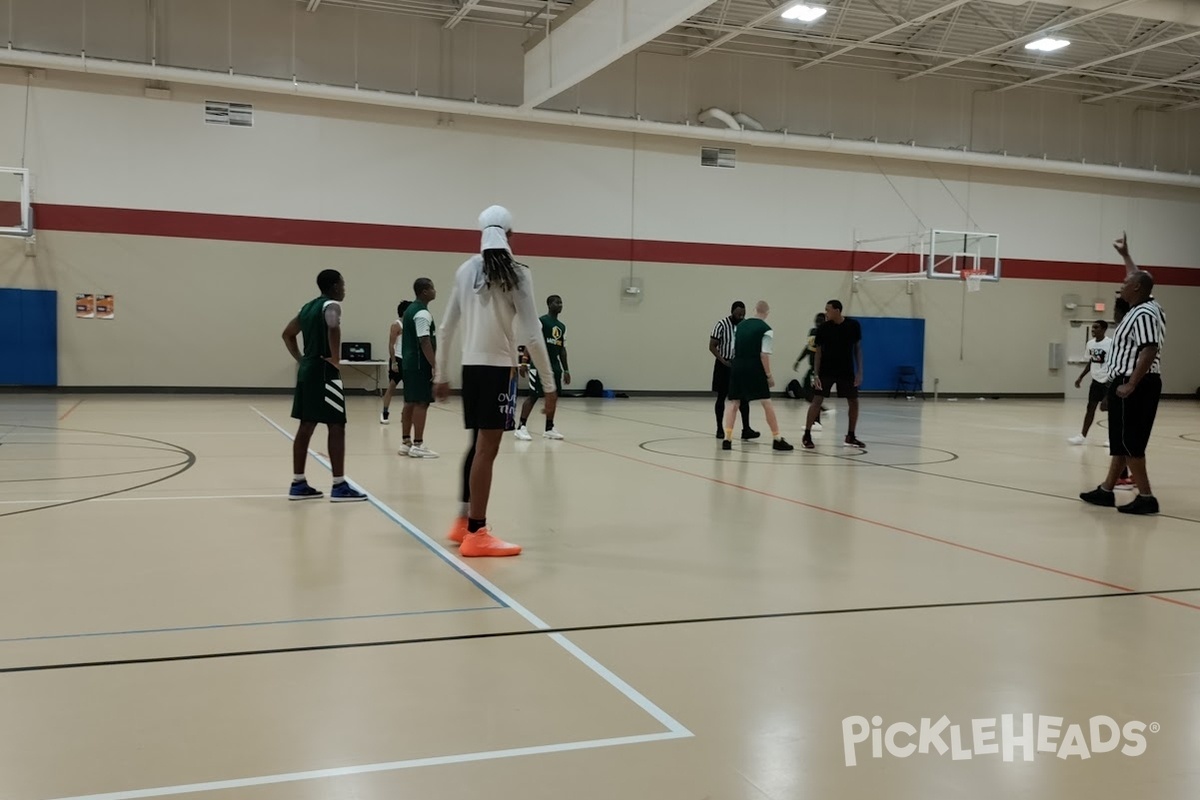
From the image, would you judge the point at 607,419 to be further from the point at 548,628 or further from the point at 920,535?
the point at 548,628

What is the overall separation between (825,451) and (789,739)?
30.1ft

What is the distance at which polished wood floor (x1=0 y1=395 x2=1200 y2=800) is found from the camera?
2832mm

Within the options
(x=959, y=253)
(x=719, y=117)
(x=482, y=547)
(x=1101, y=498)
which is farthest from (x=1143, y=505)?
(x=959, y=253)

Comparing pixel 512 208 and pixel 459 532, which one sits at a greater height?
pixel 512 208

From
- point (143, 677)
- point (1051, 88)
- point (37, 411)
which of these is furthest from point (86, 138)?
point (1051, 88)

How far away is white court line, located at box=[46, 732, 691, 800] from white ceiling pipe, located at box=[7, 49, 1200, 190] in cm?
1911

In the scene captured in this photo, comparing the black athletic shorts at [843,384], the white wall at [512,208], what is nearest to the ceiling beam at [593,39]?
the white wall at [512,208]

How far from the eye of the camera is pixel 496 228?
5613 millimetres

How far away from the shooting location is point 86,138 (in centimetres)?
1942

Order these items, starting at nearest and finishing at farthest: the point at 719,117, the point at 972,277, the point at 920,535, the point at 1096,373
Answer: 1. the point at 920,535
2. the point at 1096,373
3. the point at 719,117
4. the point at 972,277

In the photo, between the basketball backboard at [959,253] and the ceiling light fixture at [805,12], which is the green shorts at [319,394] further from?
the basketball backboard at [959,253]

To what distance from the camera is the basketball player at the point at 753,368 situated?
1154 centimetres

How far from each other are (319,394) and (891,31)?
54.2 feet

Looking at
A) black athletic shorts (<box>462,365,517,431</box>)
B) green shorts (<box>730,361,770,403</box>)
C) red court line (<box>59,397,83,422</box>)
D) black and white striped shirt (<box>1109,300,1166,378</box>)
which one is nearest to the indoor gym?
red court line (<box>59,397,83,422</box>)
